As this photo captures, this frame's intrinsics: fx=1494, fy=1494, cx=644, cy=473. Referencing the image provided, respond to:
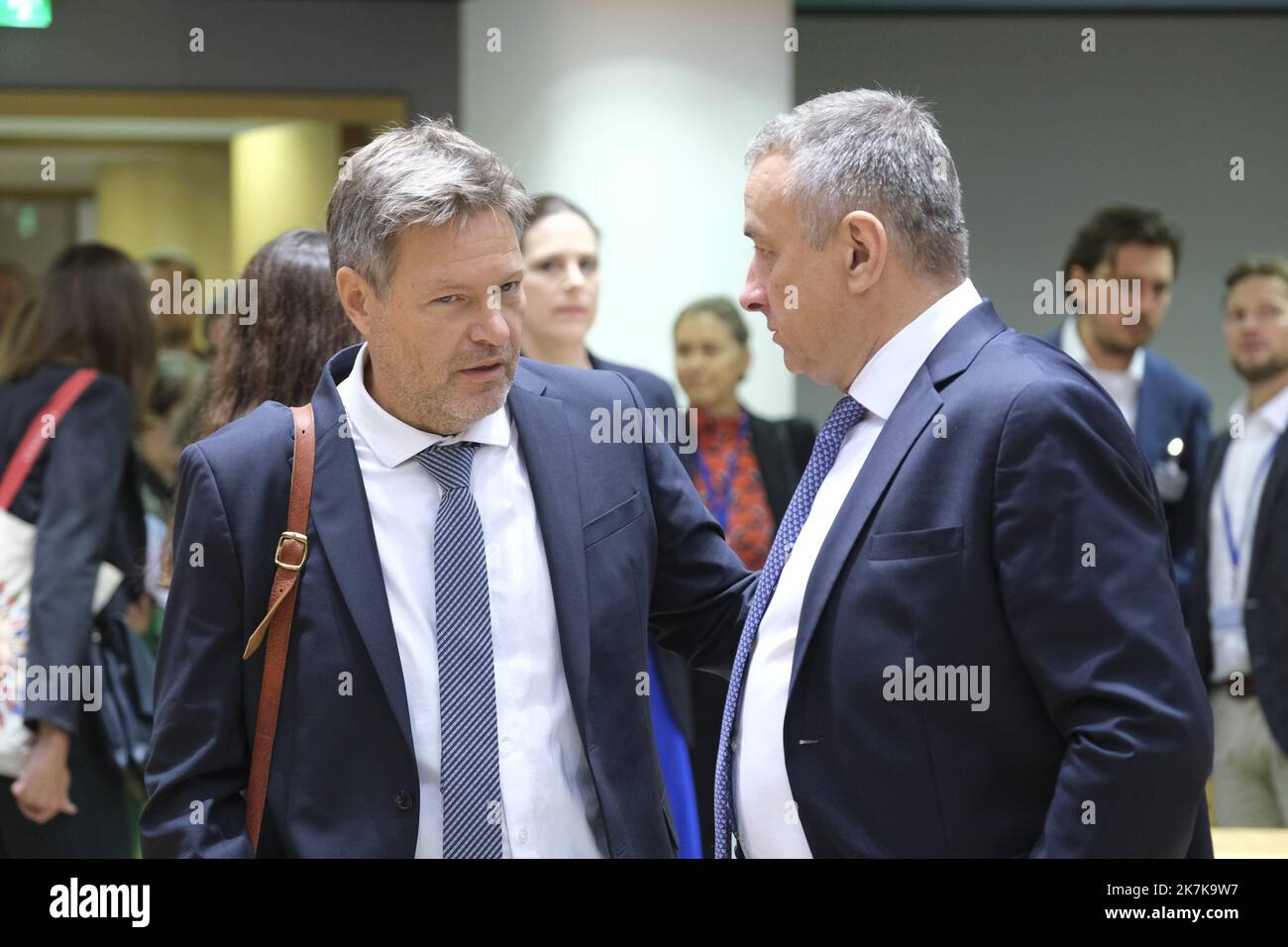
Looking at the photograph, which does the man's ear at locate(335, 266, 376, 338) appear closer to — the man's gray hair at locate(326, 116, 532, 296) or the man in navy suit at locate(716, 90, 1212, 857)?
the man's gray hair at locate(326, 116, 532, 296)

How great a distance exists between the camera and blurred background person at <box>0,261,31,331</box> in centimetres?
827

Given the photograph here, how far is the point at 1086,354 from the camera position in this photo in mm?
5059

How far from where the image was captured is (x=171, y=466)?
5.37 metres

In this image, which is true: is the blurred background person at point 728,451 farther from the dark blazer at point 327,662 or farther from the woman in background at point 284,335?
the dark blazer at point 327,662

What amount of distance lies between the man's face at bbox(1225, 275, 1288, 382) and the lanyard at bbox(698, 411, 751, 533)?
5.41ft

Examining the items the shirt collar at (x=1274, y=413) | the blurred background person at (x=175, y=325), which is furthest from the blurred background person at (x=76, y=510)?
the shirt collar at (x=1274, y=413)

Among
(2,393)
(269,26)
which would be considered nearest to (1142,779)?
(2,393)

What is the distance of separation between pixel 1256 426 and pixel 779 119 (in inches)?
125

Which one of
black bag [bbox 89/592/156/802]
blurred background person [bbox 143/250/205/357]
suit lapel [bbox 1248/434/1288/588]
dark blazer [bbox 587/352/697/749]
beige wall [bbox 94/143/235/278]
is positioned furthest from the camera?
beige wall [bbox 94/143/235/278]

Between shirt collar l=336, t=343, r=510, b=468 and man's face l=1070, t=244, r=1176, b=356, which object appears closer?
shirt collar l=336, t=343, r=510, b=468

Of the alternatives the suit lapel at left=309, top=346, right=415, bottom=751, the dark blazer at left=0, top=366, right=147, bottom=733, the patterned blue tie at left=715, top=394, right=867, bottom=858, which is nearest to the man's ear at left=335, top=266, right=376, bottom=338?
the suit lapel at left=309, top=346, right=415, bottom=751

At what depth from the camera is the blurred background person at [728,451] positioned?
4.33m

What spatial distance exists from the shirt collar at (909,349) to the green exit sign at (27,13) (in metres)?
5.44
